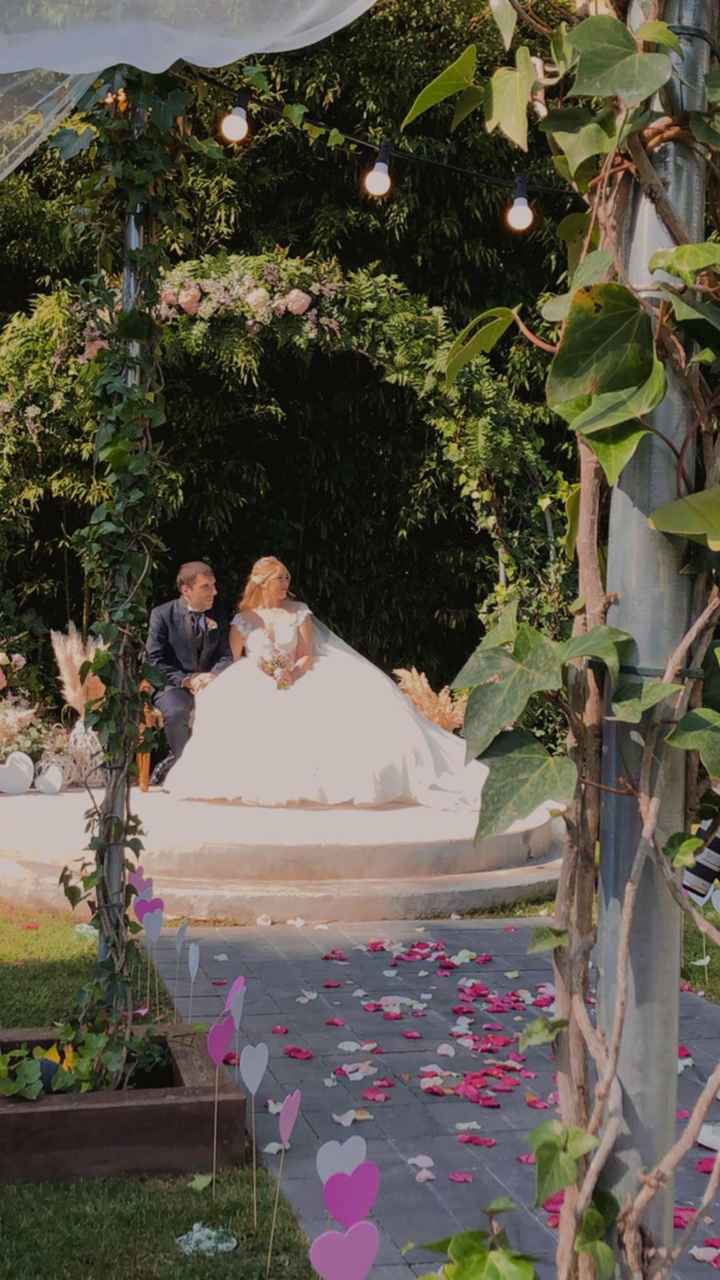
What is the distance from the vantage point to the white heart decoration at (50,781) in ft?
26.7

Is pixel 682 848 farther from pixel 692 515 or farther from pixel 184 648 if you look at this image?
pixel 184 648

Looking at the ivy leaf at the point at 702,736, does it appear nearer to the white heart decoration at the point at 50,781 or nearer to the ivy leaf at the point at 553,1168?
the ivy leaf at the point at 553,1168

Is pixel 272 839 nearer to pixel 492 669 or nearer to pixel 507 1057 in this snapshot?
pixel 507 1057

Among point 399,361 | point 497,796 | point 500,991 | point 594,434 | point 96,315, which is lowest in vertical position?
point 500,991

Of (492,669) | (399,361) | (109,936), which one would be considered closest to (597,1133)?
(492,669)

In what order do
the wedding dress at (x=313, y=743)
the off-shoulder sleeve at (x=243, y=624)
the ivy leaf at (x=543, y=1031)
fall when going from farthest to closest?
the off-shoulder sleeve at (x=243, y=624), the wedding dress at (x=313, y=743), the ivy leaf at (x=543, y=1031)

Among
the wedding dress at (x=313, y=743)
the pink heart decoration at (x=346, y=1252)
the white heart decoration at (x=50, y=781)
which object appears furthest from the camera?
the white heart decoration at (x=50, y=781)

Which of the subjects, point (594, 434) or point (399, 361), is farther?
point (399, 361)

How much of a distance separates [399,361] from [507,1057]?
19.3 feet

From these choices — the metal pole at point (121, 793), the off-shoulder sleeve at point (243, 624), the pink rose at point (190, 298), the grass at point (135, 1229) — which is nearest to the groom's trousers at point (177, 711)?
the off-shoulder sleeve at point (243, 624)

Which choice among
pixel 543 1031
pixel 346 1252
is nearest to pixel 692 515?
pixel 543 1031

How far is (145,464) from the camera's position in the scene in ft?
11.6

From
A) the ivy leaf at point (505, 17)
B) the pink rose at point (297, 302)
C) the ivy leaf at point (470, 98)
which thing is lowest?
the ivy leaf at point (470, 98)

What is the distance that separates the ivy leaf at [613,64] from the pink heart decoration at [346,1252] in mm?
1183
